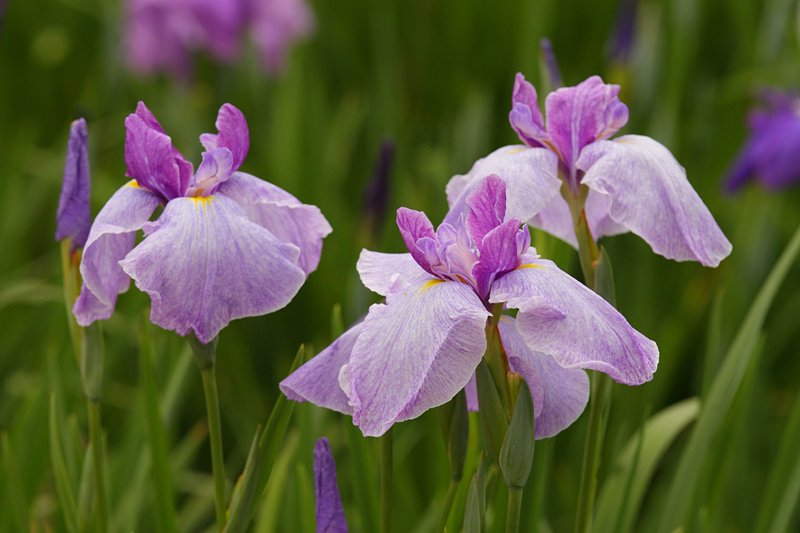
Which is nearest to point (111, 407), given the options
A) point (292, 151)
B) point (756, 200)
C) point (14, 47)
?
point (292, 151)

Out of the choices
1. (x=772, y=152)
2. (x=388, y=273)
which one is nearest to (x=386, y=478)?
(x=388, y=273)

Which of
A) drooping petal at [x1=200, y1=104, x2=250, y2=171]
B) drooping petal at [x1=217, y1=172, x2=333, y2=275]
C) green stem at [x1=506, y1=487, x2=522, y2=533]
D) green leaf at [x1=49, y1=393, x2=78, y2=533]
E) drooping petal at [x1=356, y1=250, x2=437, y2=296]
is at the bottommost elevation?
green leaf at [x1=49, y1=393, x2=78, y2=533]

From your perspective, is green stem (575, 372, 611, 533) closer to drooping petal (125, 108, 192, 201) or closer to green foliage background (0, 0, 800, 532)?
green foliage background (0, 0, 800, 532)

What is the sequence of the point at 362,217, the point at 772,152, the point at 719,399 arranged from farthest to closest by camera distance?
the point at 772,152, the point at 362,217, the point at 719,399

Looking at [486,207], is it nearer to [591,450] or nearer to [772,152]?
[591,450]

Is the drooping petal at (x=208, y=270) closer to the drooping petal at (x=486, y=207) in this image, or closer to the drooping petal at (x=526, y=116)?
the drooping petal at (x=486, y=207)

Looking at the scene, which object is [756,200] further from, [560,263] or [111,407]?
[111,407]

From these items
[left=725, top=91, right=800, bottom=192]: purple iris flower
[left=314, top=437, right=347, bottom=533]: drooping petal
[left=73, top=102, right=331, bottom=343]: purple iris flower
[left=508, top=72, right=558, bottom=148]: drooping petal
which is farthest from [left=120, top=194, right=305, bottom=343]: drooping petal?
[left=725, top=91, right=800, bottom=192]: purple iris flower
